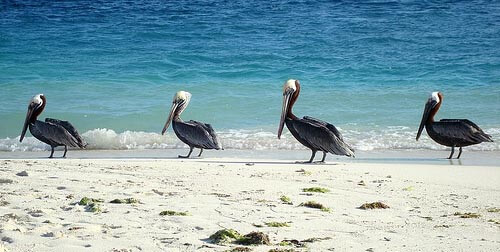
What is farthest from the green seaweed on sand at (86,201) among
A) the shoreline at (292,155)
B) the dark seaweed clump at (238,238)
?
the shoreline at (292,155)

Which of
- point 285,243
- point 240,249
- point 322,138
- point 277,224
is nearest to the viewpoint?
point 240,249

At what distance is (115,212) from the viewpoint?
5.72 metres

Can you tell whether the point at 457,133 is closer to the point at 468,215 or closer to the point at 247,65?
the point at 468,215

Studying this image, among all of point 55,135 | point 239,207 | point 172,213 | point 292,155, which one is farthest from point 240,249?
point 55,135

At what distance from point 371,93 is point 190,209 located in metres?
10.5

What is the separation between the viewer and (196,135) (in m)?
10.8

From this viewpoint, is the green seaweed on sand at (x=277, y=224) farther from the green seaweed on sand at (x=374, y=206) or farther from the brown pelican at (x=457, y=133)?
the brown pelican at (x=457, y=133)

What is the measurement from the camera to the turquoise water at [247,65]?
13.5 metres

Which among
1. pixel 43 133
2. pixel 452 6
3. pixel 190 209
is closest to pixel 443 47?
pixel 452 6

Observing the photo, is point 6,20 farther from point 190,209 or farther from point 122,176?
point 190,209

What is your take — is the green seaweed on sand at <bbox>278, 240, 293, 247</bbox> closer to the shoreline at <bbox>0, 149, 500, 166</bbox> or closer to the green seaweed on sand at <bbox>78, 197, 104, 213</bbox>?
the green seaweed on sand at <bbox>78, 197, 104, 213</bbox>

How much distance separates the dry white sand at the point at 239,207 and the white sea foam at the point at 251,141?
2.73 metres

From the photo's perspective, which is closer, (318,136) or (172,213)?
(172,213)

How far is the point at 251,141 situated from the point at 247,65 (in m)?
6.85
